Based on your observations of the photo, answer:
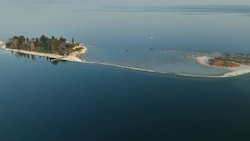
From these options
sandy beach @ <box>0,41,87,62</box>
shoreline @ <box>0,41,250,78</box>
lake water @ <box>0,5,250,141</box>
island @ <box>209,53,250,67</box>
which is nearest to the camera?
lake water @ <box>0,5,250,141</box>

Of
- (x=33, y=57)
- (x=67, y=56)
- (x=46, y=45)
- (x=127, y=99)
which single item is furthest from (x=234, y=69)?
(x=46, y=45)

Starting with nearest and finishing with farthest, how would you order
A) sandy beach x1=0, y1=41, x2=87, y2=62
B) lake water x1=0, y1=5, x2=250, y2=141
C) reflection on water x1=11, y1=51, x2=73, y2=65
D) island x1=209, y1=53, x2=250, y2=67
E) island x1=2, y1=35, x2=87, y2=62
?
lake water x1=0, y1=5, x2=250, y2=141
island x1=209, y1=53, x2=250, y2=67
reflection on water x1=11, y1=51, x2=73, y2=65
sandy beach x1=0, y1=41, x2=87, y2=62
island x1=2, y1=35, x2=87, y2=62

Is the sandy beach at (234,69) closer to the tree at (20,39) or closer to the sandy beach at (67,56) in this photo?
the sandy beach at (67,56)

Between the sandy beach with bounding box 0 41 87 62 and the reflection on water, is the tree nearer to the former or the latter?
the sandy beach with bounding box 0 41 87 62

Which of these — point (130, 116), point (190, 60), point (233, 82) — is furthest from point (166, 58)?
point (130, 116)

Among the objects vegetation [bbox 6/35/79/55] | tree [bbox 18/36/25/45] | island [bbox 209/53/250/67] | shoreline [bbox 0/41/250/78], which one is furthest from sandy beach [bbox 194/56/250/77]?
tree [bbox 18/36/25/45]

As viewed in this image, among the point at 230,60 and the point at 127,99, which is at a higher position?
the point at 230,60

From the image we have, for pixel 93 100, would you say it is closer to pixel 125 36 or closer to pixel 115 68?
pixel 115 68

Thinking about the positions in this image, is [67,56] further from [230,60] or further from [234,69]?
[234,69]
